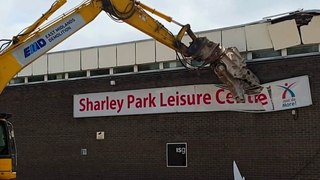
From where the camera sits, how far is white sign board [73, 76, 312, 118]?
16.4 m

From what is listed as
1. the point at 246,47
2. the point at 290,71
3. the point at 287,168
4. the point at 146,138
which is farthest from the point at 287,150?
the point at 146,138

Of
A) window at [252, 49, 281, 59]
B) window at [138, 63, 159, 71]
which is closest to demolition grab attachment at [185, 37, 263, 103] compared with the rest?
window at [252, 49, 281, 59]

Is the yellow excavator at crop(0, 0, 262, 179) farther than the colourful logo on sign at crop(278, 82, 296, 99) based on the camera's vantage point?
No

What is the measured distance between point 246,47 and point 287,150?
3.70 meters

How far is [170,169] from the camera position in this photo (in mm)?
18516

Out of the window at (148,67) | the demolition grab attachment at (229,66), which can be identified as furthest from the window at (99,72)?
the demolition grab attachment at (229,66)

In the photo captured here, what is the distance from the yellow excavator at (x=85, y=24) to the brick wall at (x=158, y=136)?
110 cm

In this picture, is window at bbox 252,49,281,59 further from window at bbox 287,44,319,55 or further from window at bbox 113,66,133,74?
window at bbox 113,66,133,74

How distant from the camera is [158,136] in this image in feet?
62.0

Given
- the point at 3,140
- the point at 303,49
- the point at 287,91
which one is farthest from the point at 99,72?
the point at 3,140

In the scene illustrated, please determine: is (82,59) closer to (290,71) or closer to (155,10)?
(155,10)

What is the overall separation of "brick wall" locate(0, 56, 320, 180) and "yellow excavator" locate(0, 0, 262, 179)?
1097 millimetres

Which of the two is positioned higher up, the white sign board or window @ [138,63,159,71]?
window @ [138,63,159,71]

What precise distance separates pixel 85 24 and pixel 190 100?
18.3ft
